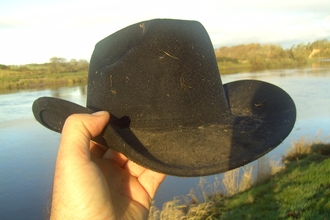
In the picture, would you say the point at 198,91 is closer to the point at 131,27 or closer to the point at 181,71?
the point at 181,71

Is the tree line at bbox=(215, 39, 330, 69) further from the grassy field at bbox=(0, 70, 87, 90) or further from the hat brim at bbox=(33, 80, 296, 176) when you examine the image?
the hat brim at bbox=(33, 80, 296, 176)

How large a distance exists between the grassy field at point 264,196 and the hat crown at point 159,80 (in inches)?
106

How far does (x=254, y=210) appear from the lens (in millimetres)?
4211

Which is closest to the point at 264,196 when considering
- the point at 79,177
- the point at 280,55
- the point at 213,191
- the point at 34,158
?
the point at 213,191

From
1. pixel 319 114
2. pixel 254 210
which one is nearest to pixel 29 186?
pixel 254 210

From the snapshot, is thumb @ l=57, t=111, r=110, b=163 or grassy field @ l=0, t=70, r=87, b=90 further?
grassy field @ l=0, t=70, r=87, b=90

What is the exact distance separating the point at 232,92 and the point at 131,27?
2.08ft

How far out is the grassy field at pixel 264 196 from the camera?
12.1 feet

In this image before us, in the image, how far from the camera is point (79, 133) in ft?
3.52

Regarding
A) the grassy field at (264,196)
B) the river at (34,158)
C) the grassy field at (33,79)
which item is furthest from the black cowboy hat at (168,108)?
the grassy field at (33,79)

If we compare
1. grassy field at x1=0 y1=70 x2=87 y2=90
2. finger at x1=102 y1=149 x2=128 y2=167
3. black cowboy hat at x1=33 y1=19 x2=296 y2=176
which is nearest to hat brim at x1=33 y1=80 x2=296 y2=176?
black cowboy hat at x1=33 y1=19 x2=296 y2=176

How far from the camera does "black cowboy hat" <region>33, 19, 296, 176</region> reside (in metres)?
1.05

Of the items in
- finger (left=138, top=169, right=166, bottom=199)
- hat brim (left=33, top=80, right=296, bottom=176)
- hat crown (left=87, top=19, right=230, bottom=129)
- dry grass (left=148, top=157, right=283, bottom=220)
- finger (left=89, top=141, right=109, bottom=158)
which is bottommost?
dry grass (left=148, top=157, right=283, bottom=220)

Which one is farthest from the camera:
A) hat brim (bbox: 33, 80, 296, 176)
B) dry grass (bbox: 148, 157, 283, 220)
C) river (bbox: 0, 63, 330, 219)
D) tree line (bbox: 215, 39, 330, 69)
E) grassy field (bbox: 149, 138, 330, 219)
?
tree line (bbox: 215, 39, 330, 69)
